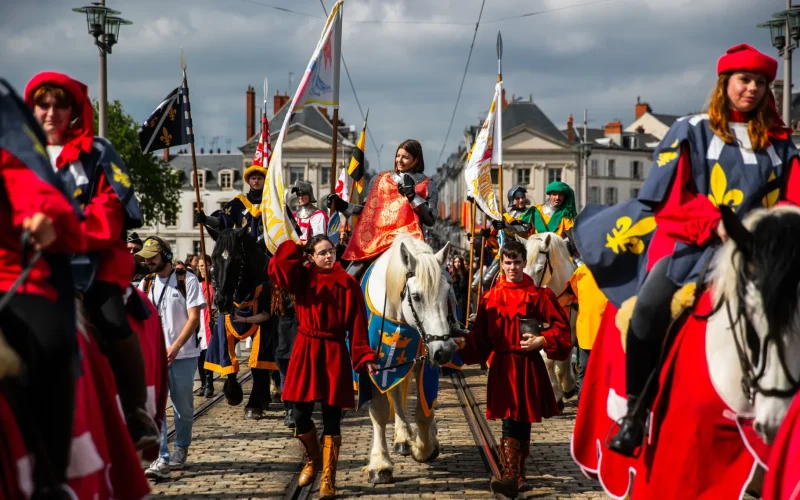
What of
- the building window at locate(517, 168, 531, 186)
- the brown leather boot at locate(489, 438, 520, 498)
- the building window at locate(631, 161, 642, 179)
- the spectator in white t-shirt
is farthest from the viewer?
the building window at locate(631, 161, 642, 179)

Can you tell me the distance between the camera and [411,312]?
27.9 ft

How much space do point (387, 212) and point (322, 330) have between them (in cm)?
176

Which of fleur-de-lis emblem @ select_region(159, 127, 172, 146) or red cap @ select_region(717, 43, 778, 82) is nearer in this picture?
red cap @ select_region(717, 43, 778, 82)

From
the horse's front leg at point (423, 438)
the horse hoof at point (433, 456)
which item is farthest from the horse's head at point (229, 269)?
the horse hoof at point (433, 456)

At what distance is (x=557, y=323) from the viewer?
8695mm

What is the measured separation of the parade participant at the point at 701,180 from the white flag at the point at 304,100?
11.3 ft

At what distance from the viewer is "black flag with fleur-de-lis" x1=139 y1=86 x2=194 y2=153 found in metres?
12.2

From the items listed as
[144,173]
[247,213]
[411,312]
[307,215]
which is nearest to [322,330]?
[411,312]

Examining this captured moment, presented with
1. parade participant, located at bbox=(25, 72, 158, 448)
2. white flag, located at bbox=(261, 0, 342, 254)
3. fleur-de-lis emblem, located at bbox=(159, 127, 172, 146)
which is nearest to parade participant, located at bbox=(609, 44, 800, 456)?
parade participant, located at bbox=(25, 72, 158, 448)

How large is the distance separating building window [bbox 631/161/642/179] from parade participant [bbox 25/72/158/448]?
111 meters

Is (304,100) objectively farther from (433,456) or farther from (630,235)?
(630,235)

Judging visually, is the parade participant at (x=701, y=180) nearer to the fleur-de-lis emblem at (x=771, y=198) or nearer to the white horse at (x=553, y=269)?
the fleur-de-lis emblem at (x=771, y=198)

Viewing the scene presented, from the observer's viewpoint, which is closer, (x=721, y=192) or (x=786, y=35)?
(x=721, y=192)

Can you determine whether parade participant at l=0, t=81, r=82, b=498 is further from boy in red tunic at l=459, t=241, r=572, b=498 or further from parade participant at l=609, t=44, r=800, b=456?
boy in red tunic at l=459, t=241, r=572, b=498
